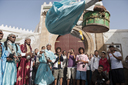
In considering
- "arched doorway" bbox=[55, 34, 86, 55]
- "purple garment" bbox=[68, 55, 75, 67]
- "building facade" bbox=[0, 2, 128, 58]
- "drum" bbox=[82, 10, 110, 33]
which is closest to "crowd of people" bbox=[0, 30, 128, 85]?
"purple garment" bbox=[68, 55, 75, 67]

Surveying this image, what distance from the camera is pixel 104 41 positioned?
949 cm

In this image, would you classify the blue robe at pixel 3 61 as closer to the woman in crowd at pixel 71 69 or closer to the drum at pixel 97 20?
the drum at pixel 97 20

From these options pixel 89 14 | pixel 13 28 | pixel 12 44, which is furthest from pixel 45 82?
pixel 13 28

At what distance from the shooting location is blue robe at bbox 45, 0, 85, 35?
7.16ft

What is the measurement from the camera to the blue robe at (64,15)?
2182 mm

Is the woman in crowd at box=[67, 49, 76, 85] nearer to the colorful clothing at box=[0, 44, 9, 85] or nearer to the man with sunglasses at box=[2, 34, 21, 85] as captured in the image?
the man with sunglasses at box=[2, 34, 21, 85]

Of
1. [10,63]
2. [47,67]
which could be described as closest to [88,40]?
[47,67]

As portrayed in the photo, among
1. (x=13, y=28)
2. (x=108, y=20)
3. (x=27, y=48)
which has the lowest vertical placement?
(x=27, y=48)

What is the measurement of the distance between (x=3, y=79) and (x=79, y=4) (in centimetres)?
267

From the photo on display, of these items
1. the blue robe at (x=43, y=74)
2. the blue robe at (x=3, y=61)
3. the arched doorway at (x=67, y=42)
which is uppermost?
the arched doorway at (x=67, y=42)

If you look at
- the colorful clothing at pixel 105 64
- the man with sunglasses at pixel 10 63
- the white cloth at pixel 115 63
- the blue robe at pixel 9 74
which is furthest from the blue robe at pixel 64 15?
the white cloth at pixel 115 63

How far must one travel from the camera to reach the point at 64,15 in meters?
2.21

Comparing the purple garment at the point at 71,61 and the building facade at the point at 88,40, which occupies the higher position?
the building facade at the point at 88,40

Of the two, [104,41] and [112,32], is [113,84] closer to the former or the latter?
[104,41]
